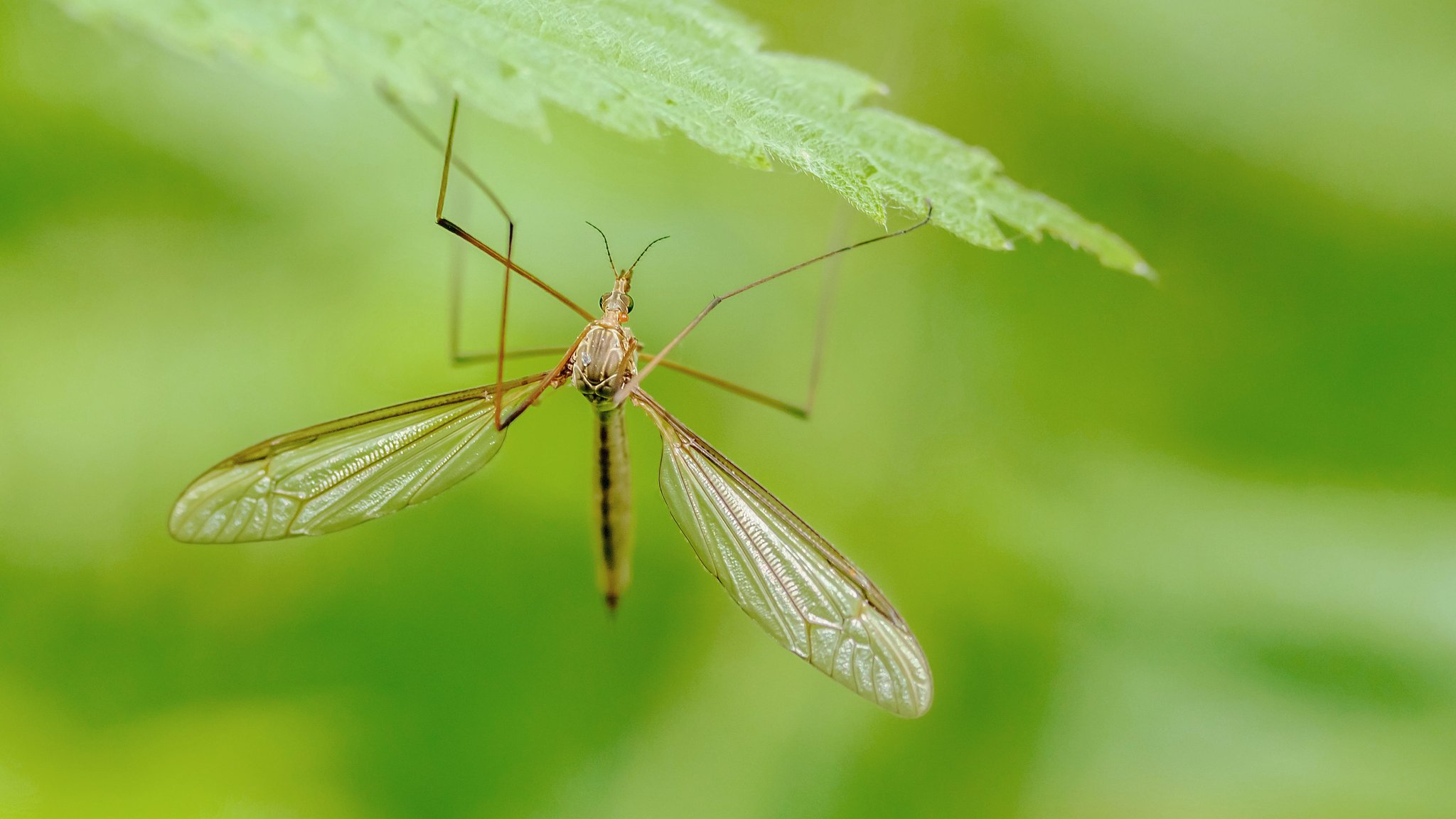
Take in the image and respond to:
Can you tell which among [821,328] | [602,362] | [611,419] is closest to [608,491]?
[611,419]

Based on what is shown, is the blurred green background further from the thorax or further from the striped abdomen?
the thorax

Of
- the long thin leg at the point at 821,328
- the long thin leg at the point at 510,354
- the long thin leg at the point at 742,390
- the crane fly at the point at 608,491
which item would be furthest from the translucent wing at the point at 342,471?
the long thin leg at the point at 821,328

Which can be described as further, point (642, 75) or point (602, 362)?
point (602, 362)

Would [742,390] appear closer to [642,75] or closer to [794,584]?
[794,584]

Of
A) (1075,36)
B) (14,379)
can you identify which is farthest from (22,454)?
(1075,36)

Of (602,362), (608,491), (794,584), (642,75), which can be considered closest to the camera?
(642,75)

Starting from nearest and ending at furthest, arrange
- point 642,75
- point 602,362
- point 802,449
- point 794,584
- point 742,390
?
point 642,75 → point 794,584 → point 602,362 → point 742,390 → point 802,449

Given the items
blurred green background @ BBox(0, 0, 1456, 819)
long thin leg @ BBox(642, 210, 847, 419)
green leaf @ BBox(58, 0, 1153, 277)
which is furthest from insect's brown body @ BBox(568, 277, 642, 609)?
green leaf @ BBox(58, 0, 1153, 277)
